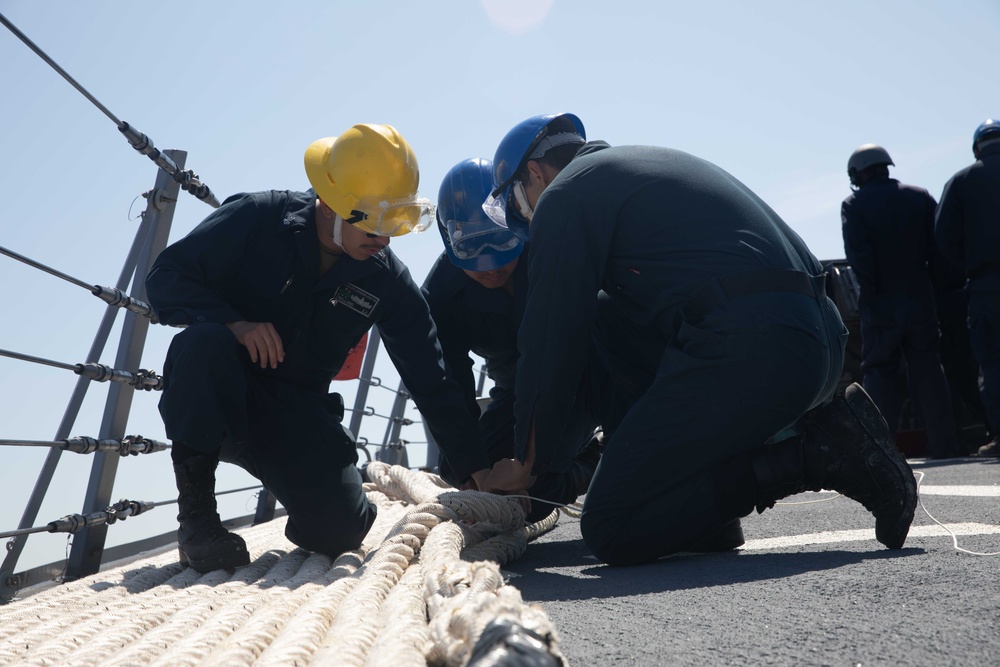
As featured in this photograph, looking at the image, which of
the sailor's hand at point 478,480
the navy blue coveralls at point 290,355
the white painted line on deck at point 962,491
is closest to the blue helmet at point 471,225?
the navy blue coveralls at point 290,355

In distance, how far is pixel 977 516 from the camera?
2.25m

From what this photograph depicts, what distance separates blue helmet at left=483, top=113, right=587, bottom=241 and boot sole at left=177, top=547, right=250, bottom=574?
4.14ft

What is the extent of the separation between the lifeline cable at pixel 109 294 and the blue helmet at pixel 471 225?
1.06 metres

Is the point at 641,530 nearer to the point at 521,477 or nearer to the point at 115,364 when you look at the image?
the point at 521,477

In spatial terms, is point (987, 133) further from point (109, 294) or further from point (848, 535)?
point (109, 294)

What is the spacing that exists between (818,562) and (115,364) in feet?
6.40

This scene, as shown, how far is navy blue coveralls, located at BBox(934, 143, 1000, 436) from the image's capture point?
15.7 ft

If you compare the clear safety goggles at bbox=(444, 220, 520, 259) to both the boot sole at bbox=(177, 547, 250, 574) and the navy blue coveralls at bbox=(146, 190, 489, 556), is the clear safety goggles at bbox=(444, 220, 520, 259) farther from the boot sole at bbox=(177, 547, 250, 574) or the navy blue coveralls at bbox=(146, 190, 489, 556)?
the boot sole at bbox=(177, 547, 250, 574)

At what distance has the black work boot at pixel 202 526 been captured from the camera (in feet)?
7.22

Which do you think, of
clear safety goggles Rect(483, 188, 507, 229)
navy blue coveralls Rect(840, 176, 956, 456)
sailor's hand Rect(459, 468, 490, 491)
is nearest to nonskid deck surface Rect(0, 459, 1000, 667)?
sailor's hand Rect(459, 468, 490, 491)

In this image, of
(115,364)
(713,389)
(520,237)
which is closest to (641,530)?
(713,389)

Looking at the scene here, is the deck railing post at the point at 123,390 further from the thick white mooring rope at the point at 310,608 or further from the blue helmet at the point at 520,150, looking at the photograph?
the blue helmet at the point at 520,150

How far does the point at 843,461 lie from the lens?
206cm

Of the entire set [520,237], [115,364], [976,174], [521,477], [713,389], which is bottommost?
[521,477]
